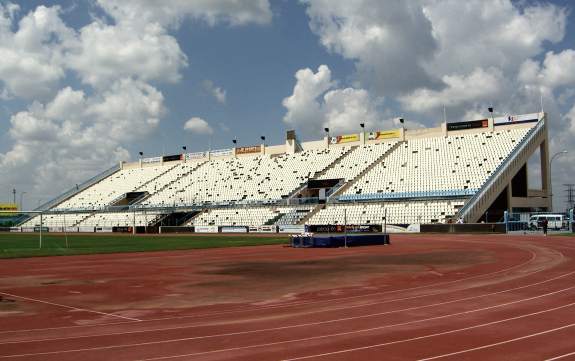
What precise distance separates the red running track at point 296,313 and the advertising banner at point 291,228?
48350 mm

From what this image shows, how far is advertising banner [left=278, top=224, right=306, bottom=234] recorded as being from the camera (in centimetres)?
7544

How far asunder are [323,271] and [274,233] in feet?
168

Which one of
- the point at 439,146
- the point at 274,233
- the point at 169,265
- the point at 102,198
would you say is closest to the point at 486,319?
the point at 169,265

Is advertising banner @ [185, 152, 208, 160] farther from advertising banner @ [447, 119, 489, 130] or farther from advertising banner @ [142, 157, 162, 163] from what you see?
advertising banner @ [447, 119, 489, 130]

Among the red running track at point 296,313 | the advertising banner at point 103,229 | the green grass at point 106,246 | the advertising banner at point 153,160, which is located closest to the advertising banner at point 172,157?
the advertising banner at point 153,160

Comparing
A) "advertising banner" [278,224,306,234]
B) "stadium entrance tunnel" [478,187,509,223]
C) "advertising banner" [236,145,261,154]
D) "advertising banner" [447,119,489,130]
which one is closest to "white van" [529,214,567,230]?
"stadium entrance tunnel" [478,187,509,223]

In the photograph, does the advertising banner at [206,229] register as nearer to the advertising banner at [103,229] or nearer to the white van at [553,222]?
the advertising banner at [103,229]

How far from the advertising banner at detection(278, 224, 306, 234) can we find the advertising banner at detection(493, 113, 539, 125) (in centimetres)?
3366

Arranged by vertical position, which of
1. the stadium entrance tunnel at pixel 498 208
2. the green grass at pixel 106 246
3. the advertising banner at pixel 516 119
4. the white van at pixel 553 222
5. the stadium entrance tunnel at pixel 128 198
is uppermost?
the advertising banner at pixel 516 119

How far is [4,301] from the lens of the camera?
1703 cm

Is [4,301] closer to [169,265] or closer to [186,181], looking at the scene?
[169,265]

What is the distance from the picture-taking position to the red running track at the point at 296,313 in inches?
405

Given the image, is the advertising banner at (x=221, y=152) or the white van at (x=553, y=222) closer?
the white van at (x=553, y=222)

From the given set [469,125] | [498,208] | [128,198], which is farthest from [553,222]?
[128,198]
